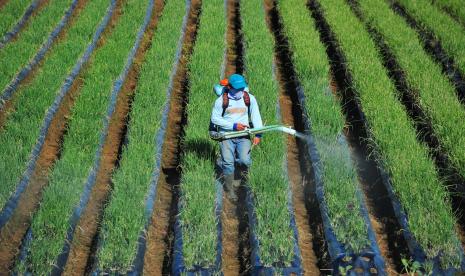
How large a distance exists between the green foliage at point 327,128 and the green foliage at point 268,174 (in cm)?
37

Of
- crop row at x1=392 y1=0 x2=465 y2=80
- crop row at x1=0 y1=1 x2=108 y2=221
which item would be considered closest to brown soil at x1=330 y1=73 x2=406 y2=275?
crop row at x1=392 y1=0 x2=465 y2=80

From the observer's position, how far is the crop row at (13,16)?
9.98 m

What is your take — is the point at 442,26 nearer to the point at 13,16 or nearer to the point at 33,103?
the point at 33,103

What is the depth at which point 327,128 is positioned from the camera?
6.69 m

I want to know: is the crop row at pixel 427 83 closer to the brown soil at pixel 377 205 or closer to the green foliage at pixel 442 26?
the green foliage at pixel 442 26

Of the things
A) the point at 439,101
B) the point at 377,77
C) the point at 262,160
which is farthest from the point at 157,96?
the point at 439,101

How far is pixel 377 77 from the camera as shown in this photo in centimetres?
779

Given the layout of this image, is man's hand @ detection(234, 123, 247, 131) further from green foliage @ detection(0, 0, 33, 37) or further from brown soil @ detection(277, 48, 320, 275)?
green foliage @ detection(0, 0, 33, 37)

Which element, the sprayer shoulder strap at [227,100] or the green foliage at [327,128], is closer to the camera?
the green foliage at [327,128]

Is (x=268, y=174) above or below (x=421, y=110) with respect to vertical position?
above

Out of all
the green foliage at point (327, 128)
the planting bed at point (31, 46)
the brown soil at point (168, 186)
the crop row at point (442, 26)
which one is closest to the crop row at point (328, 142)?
the green foliage at point (327, 128)

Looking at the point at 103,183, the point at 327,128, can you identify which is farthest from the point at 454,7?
the point at 103,183

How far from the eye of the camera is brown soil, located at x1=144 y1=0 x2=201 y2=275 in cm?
539

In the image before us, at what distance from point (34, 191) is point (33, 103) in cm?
158
